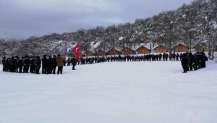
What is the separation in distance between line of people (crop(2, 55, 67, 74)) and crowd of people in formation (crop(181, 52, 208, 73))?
911cm

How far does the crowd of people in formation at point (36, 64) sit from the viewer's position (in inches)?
1237

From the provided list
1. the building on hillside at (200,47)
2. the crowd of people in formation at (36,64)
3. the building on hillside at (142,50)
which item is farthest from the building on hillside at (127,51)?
the crowd of people in formation at (36,64)

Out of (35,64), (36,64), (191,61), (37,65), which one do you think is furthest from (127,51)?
(191,61)

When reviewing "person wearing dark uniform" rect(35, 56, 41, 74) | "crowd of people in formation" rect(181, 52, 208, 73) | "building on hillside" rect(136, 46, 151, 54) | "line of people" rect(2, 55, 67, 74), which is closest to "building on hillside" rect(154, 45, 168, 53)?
"building on hillside" rect(136, 46, 151, 54)

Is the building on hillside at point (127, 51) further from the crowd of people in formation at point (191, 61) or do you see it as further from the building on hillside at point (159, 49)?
the crowd of people in formation at point (191, 61)

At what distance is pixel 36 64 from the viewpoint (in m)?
32.7

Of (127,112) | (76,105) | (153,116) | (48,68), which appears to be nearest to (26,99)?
(76,105)

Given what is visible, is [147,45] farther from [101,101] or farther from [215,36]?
[101,101]

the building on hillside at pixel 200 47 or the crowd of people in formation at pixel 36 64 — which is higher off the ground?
the building on hillside at pixel 200 47

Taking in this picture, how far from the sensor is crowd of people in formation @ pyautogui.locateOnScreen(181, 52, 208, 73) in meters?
30.2

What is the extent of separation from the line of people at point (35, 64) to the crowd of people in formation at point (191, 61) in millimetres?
9109

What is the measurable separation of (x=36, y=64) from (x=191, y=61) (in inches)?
473

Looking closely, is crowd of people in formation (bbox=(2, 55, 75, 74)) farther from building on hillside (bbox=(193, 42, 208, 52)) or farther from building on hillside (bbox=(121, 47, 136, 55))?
building on hillside (bbox=(121, 47, 136, 55))

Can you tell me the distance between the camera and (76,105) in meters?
11.7
